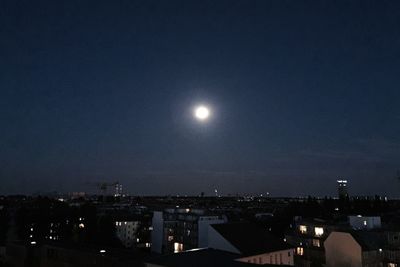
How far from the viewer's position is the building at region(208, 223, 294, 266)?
32.5 meters

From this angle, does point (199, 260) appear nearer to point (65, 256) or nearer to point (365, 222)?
point (65, 256)

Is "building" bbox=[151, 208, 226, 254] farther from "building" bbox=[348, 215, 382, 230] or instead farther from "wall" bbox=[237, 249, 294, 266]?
"building" bbox=[348, 215, 382, 230]

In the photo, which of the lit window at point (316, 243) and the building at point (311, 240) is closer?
the building at point (311, 240)

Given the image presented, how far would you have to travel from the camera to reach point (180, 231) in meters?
54.3

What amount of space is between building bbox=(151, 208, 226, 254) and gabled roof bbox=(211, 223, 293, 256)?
1044 centimetres

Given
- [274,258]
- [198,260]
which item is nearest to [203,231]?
[274,258]

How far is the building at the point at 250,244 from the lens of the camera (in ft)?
107

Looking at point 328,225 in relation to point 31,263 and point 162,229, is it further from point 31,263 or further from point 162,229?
point 31,263

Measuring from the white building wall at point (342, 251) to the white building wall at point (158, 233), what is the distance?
26805mm

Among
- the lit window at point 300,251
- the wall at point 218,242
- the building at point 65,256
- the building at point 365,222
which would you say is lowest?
the lit window at point 300,251

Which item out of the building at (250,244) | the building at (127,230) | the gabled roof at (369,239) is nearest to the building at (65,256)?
the building at (250,244)

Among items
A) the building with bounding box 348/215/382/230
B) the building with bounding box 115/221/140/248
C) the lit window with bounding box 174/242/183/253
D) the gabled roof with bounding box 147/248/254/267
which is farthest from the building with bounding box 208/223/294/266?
the building with bounding box 115/221/140/248

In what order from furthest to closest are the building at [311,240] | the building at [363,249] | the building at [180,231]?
the building at [180,231]
the building at [311,240]
the building at [363,249]

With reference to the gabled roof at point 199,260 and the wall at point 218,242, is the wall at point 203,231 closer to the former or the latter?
the wall at point 218,242
